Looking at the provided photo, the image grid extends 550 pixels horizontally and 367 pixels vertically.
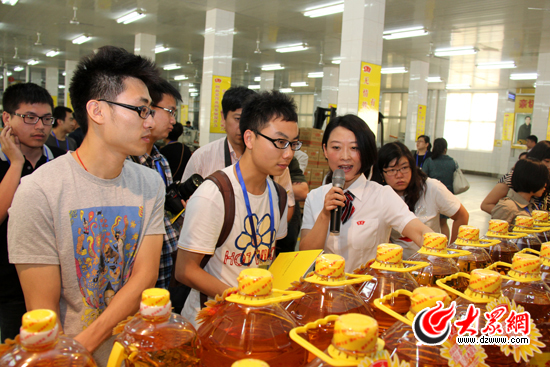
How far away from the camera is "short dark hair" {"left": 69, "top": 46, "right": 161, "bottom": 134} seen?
1.27m

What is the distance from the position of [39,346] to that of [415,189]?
250cm

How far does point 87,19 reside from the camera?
977 centimetres

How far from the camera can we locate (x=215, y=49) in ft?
27.3

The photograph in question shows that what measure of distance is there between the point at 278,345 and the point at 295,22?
901 cm

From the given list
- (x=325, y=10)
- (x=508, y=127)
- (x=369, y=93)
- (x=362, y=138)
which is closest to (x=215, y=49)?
(x=325, y=10)

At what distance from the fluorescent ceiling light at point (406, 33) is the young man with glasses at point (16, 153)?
8166 millimetres

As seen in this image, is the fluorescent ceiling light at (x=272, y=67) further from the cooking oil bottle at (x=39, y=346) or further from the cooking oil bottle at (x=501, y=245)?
the cooking oil bottle at (x=39, y=346)

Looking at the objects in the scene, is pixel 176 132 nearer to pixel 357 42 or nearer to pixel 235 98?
pixel 235 98

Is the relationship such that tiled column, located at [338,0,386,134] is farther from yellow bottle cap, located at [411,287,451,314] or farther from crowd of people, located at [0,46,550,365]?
yellow bottle cap, located at [411,287,451,314]

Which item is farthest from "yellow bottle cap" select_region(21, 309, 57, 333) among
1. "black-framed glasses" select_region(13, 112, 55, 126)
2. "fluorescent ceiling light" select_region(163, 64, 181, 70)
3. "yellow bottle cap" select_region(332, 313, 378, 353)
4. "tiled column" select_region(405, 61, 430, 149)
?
"fluorescent ceiling light" select_region(163, 64, 181, 70)

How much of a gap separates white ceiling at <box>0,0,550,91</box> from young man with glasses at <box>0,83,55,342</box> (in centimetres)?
613

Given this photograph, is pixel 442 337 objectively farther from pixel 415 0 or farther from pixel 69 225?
pixel 415 0

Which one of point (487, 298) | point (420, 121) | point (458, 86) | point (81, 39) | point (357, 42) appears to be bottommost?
point (487, 298)

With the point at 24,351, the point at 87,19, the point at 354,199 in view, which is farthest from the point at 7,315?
the point at 87,19
